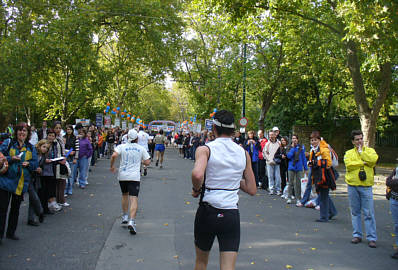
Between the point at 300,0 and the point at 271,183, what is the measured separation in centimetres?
709

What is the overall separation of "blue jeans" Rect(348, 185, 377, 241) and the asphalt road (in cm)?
21

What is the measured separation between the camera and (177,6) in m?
30.8

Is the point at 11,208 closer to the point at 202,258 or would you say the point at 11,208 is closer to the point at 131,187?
the point at 131,187

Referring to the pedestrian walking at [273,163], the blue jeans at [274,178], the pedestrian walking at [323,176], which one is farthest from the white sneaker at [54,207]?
the blue jeans at [274,178]

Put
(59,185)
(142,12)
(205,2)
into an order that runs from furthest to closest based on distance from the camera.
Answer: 1. (142,12)
2. (205,2)
3. (59,185)

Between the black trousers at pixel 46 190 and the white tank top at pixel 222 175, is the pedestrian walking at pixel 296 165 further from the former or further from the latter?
the white tank top at pixel 222 175

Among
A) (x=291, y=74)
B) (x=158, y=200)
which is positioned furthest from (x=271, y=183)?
(x=291, y=74)

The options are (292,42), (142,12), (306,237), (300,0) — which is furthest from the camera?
(142,12)

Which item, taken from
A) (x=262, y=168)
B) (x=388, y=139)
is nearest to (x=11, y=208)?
(x=262, y=168)

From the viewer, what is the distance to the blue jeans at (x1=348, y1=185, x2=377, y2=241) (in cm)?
634

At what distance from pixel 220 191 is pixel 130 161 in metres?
3.84

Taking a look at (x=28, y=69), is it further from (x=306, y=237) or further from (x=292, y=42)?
(x=306, y=237)

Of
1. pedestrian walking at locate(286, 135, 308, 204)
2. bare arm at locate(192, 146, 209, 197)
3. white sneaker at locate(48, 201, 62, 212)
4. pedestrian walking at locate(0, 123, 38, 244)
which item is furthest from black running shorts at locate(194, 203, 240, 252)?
pedestrian walking at locate(286, 135, 308, 204)

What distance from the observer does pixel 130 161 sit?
692 centimetres
